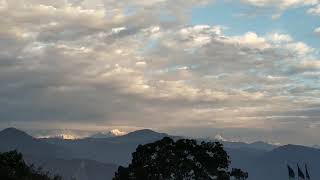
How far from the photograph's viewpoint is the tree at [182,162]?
7956 centimetres

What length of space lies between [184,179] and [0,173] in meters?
49.9

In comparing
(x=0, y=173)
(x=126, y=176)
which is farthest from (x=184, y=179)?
(x=0, y=173)

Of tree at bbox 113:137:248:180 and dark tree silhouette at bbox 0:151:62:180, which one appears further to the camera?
tree at bbox 113:137:248:180

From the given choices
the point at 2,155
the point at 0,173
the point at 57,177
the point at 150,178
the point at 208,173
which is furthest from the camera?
the point at 208,173

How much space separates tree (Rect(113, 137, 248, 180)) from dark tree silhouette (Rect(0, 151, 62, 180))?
34.0m

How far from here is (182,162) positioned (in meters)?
80.2

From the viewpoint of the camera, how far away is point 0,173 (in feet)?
109

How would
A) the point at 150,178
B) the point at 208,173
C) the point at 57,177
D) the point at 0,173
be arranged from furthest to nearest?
the point at 208,173
the point at 150,178
the point at 57,177
the point at 0,173

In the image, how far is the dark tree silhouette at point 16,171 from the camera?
3337 centimetres

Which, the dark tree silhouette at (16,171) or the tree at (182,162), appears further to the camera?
the tree at (182,162)

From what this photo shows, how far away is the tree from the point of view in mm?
79562

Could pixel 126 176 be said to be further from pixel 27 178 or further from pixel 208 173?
pixel 27 178

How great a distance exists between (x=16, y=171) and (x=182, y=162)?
1814 inches

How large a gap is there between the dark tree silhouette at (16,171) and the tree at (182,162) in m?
34.0
